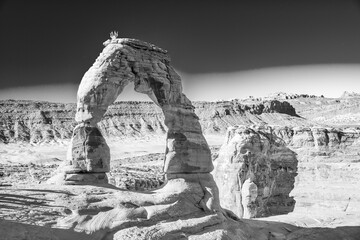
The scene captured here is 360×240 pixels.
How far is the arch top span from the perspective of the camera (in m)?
14.3

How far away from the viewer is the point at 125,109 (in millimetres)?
104500

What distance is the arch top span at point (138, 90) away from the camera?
14281mm

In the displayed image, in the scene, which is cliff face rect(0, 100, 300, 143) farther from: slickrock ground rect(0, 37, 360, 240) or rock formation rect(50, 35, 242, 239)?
rock formation rect(50, 35, 242, 239)

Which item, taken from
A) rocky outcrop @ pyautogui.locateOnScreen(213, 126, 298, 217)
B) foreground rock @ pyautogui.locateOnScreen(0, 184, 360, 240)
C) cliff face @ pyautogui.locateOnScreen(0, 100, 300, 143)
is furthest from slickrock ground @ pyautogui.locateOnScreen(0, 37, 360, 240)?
cliff face @ pyautogui.locateOnScreen(0, 100, 300, 143)

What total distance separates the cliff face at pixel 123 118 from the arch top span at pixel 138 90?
2714 inches

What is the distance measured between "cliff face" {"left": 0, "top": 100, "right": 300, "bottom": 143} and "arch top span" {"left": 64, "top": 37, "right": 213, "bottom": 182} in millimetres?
68948

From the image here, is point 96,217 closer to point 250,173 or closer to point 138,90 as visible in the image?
point 138,90

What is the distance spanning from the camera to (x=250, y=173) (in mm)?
22062

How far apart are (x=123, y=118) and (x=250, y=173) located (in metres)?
79.0

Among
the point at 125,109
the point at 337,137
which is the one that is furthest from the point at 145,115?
the point at 337,137

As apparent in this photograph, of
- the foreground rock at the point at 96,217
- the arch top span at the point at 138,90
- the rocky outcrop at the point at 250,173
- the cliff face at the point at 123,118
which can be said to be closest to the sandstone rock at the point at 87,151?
the arch top span at the point at 138,90

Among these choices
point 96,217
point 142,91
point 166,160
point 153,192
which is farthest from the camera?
point 142,91

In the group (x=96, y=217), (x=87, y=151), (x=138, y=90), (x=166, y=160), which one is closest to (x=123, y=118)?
(x=138, y=90)

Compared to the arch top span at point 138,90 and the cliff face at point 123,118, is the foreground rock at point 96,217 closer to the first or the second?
the arch top span at point 138,90
